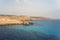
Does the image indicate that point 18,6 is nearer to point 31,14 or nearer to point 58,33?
point 31,14

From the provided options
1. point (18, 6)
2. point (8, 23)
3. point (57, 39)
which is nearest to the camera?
point (57, 39)

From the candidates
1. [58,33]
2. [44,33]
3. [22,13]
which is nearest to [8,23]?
[22,13]

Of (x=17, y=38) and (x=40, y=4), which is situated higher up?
(x=40, y=4)

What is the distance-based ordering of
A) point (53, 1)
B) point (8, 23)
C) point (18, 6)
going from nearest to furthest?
point (53, 1)
point (18, 6)
point (8, 23)

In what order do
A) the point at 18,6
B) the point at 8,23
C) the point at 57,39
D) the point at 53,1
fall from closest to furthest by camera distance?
the point at 57,39, the point at 53,1, the point at 18,6, the point at 8,23

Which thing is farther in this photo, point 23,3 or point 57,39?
point 23,3

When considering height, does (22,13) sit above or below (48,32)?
above

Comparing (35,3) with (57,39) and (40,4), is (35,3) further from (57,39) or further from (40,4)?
(57,39)

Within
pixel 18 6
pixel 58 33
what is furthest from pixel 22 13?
pixel 58 33

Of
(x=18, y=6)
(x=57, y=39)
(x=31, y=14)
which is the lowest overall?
(x=57, y=39)
